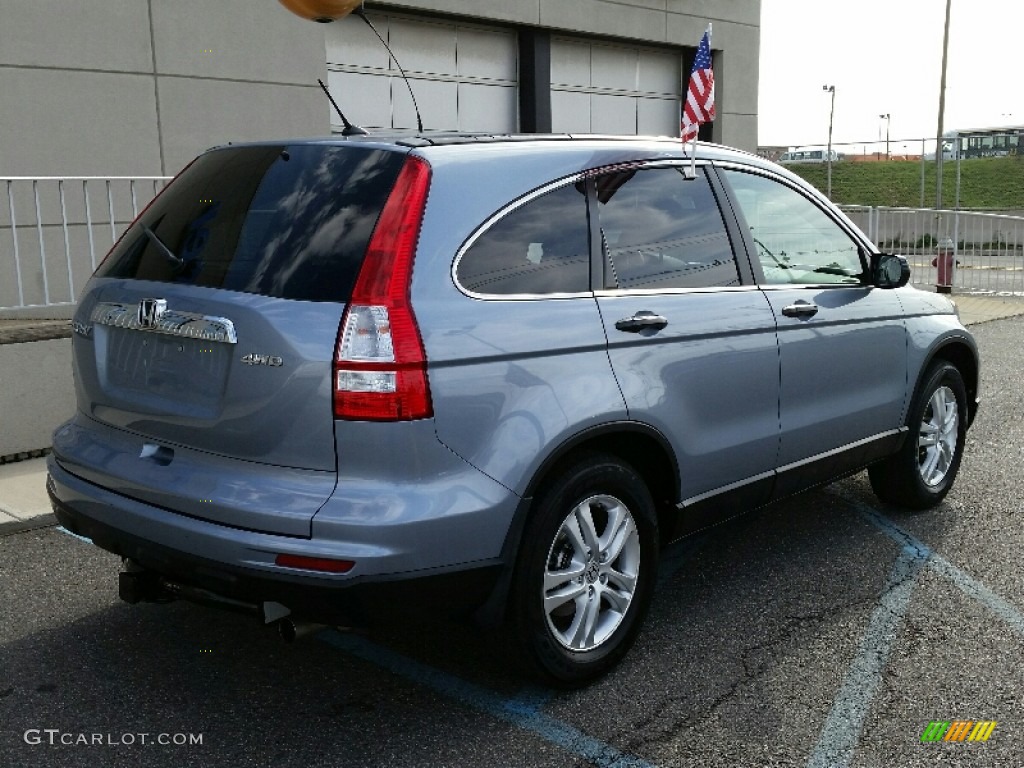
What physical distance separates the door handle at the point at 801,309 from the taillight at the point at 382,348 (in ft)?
6.32

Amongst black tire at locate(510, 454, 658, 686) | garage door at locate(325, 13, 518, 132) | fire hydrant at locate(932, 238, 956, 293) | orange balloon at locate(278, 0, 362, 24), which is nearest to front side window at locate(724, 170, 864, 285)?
black tire at locate(510, 454, 658, 686)

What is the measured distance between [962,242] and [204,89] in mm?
13481

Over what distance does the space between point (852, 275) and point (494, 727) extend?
9.02ft

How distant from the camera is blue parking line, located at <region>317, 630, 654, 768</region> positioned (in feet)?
10.3

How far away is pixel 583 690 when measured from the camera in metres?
3.57

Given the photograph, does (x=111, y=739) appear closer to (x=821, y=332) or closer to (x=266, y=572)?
(x=266, y=572)

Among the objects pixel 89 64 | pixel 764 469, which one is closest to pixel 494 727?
pixel 764 469

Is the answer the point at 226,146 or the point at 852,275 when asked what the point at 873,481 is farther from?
the point at 226,146

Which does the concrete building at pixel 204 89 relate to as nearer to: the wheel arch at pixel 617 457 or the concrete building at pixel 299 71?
the concrete building at pixel 299 71

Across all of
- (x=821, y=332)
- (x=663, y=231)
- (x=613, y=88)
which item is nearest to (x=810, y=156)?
(x=613, y=88)

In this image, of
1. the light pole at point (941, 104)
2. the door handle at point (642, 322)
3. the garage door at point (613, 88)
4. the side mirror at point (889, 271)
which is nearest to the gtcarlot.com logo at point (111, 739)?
the door handle at point (642, 322)

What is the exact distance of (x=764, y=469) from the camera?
13.9 feet

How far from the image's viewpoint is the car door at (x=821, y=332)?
4.32 metres

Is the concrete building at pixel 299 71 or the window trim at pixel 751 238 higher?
the concrete building at pixel 299 71
